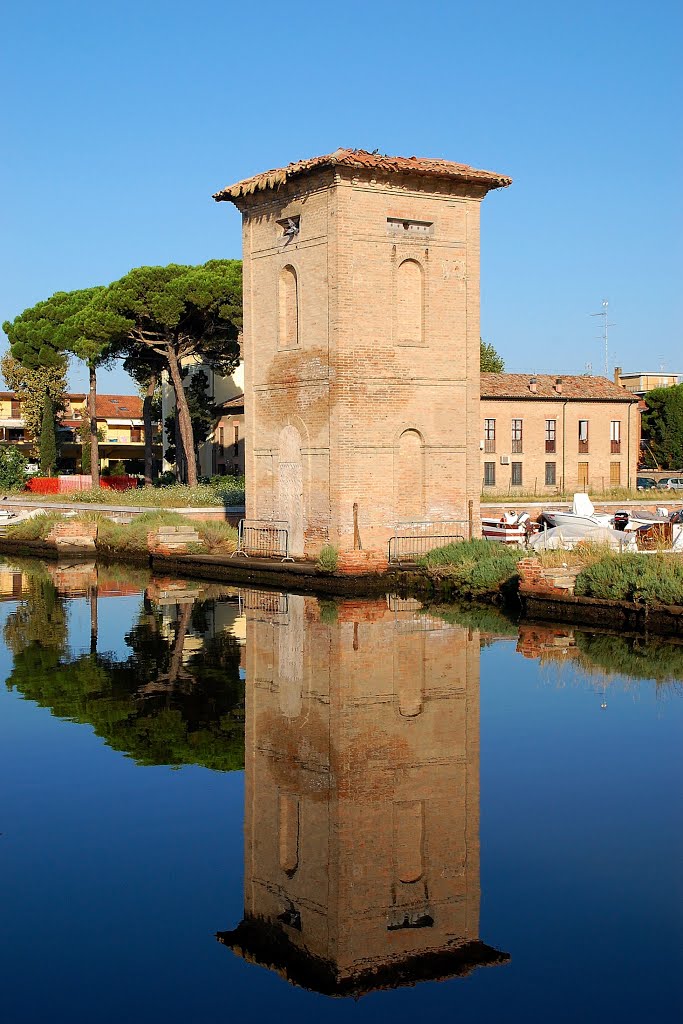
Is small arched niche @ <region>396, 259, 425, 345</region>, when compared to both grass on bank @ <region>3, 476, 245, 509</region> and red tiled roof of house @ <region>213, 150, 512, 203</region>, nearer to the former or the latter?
red tiled roof of house @ <region>213, 150, 512, 203</region>

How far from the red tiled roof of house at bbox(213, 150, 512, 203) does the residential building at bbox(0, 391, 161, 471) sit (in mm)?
51216

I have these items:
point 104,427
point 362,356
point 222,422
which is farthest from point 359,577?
point 104,427

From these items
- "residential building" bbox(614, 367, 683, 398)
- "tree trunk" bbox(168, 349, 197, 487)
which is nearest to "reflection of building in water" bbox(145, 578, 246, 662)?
"tree trunk" bbox(168, 349, 197, 487)

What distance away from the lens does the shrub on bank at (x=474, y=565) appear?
75.3 feet

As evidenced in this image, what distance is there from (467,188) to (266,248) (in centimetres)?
486

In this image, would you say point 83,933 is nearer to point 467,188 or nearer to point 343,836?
point 343,836

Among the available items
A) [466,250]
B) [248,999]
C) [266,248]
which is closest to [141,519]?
[266,248]

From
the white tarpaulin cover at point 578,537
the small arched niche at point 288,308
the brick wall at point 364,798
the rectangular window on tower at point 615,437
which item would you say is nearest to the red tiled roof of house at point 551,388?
the rectangular window on tower at point 615,437

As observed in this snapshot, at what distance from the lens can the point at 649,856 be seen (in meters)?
8.81

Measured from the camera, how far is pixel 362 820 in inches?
376

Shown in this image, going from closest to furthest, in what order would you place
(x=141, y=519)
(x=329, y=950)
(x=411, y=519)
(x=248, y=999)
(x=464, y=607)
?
(x=248, y=999)
(x=329, y=950)
(x=464, y=607)
(x=411, y=519)
(x=141, y=519)

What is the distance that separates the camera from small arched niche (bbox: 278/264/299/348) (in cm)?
2759

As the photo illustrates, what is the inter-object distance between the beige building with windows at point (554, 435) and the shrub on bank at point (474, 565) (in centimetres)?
3042

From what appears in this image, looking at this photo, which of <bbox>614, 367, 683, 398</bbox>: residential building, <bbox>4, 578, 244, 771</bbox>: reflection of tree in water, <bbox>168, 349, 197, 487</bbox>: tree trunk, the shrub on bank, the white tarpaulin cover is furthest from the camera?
<bbox>614, 367, 683, 398</bbox>: residential building
